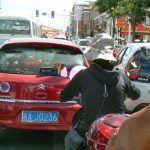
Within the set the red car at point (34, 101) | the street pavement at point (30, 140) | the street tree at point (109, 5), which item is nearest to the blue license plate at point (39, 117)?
Answer: the red car at point (34, 101)

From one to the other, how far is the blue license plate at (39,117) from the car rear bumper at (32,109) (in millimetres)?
38

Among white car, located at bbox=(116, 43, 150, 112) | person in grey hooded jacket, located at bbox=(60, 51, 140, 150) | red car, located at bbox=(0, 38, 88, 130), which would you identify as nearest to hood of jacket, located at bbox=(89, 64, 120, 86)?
person in grey hooded jacket, located at bbox=(60, 51, 140, 150)

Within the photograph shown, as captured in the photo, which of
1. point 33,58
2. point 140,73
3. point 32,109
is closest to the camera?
point 32,109

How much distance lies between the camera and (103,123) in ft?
10.6

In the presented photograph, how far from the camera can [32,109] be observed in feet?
21.1

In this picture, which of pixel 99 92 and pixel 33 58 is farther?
pixel 33 58

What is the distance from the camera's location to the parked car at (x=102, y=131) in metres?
3.12

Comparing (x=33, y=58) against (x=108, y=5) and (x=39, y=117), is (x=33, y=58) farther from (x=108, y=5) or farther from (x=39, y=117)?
(x=108, y=5)

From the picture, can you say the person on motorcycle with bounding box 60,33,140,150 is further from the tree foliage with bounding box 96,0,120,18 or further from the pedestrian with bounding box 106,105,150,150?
the tree foliage with bounding box 96,0,120,18

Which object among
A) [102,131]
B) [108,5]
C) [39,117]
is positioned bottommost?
[108,5]

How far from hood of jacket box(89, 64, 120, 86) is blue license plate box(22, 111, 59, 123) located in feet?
8.09

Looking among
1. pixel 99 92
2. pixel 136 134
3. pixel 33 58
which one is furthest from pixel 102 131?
pixel 33 58

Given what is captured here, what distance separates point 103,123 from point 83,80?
38.6 inches

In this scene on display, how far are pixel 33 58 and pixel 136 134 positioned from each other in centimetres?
535
